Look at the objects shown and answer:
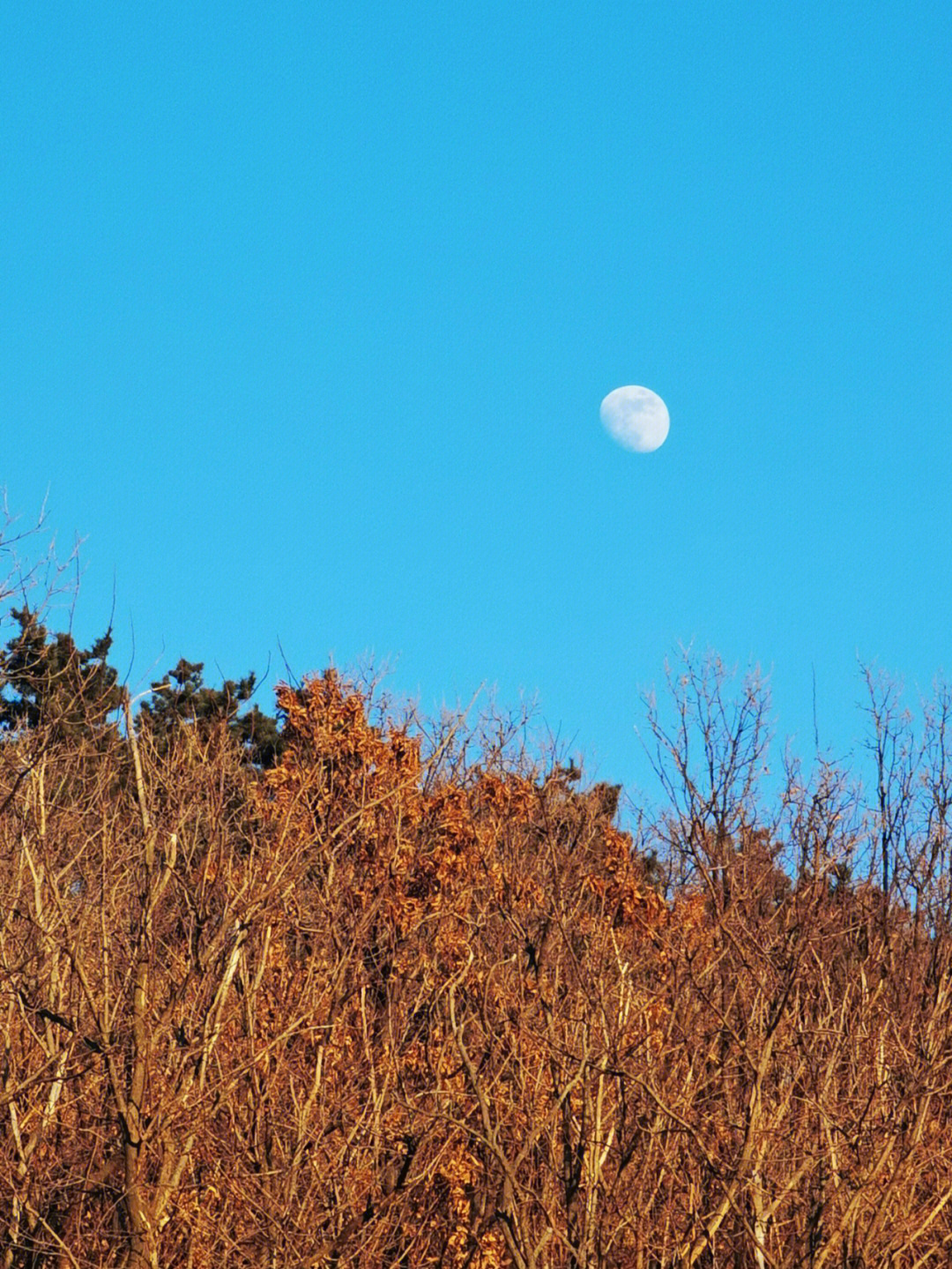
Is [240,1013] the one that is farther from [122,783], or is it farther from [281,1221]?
[122,783]

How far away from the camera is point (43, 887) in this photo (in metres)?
15.4

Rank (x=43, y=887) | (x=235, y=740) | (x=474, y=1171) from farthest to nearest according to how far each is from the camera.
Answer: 1. (x=235, y=740)
2. (x=474, y=1171)
3. (x=43, y=887)

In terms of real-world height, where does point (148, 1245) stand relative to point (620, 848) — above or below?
below

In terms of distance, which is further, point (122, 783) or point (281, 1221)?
point (122, 783)

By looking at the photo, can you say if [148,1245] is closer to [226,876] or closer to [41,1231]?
[41,1231]

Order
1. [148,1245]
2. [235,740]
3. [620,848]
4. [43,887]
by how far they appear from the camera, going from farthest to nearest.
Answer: [235,740] → [620,848] → [43,887] → [148,1245]

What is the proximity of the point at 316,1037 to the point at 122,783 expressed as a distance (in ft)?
47.8

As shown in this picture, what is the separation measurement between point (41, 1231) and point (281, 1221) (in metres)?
2.44

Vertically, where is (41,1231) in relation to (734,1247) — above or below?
below

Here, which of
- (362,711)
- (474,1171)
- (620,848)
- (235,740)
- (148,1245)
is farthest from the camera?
(235,740)

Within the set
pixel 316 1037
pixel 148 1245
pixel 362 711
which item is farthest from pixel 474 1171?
pixel 362 711

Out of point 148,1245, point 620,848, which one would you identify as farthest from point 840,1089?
point 620,848

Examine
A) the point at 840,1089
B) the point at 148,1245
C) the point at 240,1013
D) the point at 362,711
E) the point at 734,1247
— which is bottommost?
Answer: the point at 148,1245

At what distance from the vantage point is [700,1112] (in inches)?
612
